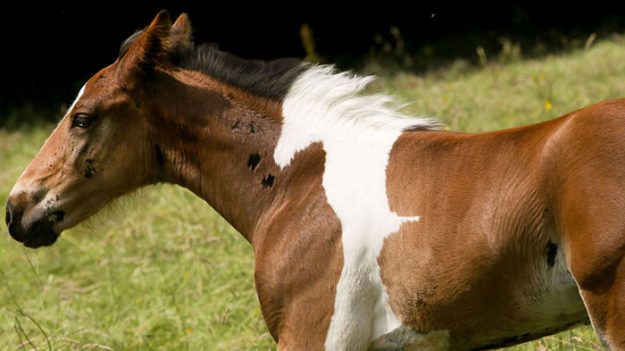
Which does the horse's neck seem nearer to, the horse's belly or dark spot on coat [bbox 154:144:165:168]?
dark spot on coat [bbox 154:144:165:168]

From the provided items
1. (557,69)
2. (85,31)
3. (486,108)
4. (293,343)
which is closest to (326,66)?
(293,343)

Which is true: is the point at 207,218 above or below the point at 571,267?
below

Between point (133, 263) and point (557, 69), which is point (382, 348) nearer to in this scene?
point (133, 263)

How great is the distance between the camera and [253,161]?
10.9 ft

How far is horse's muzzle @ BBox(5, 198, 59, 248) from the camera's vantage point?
345cm

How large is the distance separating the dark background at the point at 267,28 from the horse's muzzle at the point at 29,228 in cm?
887

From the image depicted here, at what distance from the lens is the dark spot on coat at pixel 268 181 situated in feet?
10.7

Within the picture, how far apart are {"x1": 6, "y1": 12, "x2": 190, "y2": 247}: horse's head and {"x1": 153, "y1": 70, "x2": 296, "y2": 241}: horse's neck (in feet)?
0.34

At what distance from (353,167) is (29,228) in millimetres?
1297

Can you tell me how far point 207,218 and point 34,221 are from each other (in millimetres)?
2875

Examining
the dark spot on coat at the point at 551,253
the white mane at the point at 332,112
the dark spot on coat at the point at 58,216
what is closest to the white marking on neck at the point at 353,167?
the white mane at the point at 332,112

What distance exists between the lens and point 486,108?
796cm

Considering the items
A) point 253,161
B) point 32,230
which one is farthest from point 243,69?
point 32,230

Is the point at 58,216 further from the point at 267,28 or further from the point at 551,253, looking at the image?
the point at 267,28
